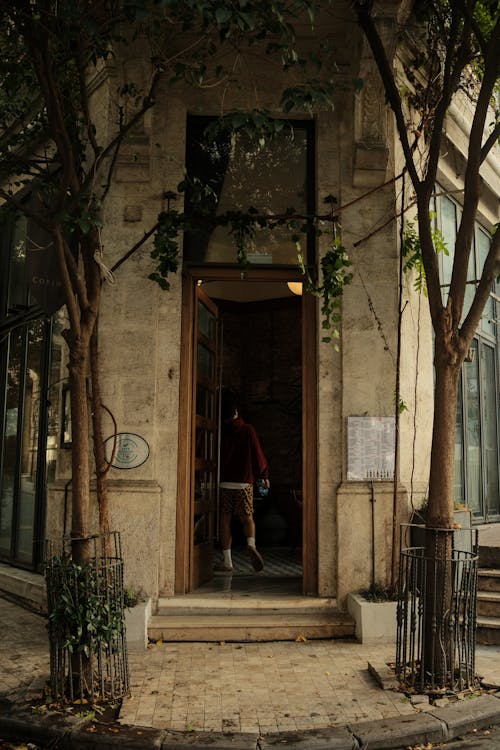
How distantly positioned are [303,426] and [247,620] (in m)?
1.89

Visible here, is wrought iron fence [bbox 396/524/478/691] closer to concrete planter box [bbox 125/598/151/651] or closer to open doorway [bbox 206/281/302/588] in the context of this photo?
concrete planter box [bbox 125/598/151/651]

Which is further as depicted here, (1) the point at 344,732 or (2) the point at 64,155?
(2) the point at 64,155

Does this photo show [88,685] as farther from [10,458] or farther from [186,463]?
→ [10,458]

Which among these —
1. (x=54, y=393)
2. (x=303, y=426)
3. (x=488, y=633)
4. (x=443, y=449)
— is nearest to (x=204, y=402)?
(x=303, y=426)

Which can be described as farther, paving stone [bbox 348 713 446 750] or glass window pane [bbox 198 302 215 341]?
glass window pane [bbox 198 302 215 341]

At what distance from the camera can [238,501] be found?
8.26 metres

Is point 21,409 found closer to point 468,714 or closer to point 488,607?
point 488,607

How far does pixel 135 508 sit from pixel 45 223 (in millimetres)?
2832

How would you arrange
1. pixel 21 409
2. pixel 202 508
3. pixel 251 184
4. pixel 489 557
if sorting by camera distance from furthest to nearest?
1. pixel 21 409
2. pixel 202 508
3. pixel 251 184
4. pixel 489 557

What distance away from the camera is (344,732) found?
4.18 metres

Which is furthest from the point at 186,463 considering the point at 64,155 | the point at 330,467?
the point at 64,155

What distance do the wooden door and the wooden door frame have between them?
14 cm

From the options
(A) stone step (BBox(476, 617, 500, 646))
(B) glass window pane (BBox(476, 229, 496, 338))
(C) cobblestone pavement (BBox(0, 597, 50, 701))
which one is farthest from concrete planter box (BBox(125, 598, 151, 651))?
(B) glass window pane (BBox(476, 229, 496, 338))

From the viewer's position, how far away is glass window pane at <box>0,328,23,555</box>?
368 inches
